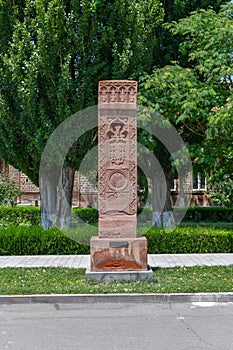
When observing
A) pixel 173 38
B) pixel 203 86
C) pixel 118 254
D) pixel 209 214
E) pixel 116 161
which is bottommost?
pixel 118 254

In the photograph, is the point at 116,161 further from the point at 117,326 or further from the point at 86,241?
the point at 86,241

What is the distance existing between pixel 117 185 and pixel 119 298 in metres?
2.20

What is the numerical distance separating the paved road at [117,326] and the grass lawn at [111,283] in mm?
409

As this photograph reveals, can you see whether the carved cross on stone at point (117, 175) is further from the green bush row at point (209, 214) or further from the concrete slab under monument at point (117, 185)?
the green bush row at point (209, 214)

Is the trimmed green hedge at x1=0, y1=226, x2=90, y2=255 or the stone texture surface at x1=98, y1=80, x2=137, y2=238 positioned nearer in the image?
the stone texture surface at x1=98, y1=80, x2=137, y2=238

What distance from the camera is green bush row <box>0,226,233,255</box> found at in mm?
12242

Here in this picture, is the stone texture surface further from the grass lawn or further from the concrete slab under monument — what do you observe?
the grass lawn

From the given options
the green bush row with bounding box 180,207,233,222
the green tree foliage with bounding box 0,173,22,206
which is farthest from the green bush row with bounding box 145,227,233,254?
the green tree foliage with bounding box 0,173,22,206

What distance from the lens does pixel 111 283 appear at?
8.40 meters

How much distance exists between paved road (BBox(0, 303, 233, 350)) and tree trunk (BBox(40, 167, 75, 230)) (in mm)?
7633

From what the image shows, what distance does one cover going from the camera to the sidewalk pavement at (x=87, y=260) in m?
10.6

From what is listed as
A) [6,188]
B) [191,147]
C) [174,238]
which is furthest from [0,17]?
[6,188]

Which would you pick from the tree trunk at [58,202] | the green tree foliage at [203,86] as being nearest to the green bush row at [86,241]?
the green tree foliage at [203,86]

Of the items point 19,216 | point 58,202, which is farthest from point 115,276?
point 19,216
